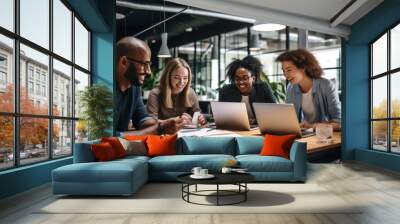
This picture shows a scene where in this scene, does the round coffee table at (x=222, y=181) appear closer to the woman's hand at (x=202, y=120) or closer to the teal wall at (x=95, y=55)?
the teal wall at (x=95, y=55)

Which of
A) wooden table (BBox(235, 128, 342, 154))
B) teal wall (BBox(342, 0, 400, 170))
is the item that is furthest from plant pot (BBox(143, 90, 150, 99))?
teal wall (BBox(342, 0, 400, 170))

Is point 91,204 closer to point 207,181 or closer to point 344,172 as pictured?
point 207,181

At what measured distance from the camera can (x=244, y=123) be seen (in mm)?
8047

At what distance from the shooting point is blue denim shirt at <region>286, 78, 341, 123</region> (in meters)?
8.52

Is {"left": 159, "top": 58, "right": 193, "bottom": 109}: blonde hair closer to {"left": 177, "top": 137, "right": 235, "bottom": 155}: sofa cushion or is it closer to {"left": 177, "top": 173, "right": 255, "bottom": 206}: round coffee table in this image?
{"left": 177, "top": 137, "right": 235, "bottom": 155}: sofa cushion

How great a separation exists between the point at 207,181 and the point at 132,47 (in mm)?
4685

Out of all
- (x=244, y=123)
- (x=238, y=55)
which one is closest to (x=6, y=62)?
(x=244, y=123)

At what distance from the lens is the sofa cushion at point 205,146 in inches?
263

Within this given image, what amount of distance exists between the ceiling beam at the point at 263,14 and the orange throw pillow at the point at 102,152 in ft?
10.7

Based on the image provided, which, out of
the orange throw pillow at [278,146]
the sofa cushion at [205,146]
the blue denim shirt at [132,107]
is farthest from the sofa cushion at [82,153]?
the blue denim shirt at [132,107]

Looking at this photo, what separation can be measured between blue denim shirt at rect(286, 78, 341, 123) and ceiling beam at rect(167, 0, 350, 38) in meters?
1.12

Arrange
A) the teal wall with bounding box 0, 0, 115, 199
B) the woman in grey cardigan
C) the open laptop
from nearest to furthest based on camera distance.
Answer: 1. the teal wall with bounding box 0, 0, 115, 199
2. the open laptop
3. the woman in grey cardigan

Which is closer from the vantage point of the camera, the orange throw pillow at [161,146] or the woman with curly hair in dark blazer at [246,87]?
the orange throw pillow at [161,146]

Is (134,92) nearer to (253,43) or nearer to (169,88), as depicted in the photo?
(169,88)
